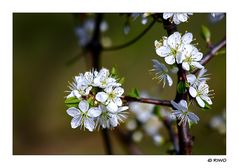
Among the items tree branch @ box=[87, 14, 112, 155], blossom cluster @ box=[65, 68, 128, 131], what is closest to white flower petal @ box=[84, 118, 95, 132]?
blossom cluster @ box=[65, 68, 128, 131]

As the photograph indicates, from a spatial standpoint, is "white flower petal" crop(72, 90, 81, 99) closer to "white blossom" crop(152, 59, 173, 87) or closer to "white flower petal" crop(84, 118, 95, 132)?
"white flower petal" crop(84, 118, 95, 132)

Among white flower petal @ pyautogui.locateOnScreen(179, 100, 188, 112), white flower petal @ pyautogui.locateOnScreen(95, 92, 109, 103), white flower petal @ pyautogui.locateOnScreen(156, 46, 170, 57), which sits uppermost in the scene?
white flower petal @ pyautogui.locateOnScreen(156, 46, 170, 57)

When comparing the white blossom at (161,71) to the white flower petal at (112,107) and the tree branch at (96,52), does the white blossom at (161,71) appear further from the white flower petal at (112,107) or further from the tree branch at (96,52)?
the tree branch at (96,52)

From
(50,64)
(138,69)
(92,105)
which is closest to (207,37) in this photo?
(92,105)

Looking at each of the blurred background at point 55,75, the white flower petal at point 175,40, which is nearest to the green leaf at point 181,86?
the white flower petal at point 175,40

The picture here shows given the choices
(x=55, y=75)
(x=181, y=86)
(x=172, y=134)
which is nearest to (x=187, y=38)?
(x=181, y=86)
